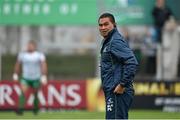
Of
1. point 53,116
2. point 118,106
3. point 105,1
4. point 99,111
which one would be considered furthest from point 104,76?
point 105,1

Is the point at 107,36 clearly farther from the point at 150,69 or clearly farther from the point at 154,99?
the point at 150,69

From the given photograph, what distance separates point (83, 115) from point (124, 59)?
33.0 feet

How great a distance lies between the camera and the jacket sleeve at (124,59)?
10.2 metres

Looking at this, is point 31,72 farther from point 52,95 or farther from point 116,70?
point 116,70

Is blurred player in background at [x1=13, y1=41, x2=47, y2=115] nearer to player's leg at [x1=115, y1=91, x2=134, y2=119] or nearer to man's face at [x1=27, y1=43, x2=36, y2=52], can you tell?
man's face at [x1=27, y1=43, x2=36, y2=52]

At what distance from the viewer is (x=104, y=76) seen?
10453 millimetres

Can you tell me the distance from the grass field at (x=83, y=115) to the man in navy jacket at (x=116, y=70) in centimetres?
879

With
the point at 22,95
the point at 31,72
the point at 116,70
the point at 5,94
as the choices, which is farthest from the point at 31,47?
the point at 116,70

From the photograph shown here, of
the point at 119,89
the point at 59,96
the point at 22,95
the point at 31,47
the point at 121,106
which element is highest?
the point at 31,47

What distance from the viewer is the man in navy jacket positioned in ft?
33.6

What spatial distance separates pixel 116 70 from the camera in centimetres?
1033

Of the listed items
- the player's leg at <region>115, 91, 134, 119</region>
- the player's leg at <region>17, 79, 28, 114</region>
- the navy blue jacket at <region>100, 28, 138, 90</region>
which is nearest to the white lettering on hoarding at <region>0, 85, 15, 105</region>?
the player's leg at <region>17, 79, 28, 114</region>

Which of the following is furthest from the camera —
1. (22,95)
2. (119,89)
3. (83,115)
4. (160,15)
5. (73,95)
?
(160,15)

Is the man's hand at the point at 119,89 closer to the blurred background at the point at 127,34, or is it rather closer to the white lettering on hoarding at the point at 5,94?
the blurred background at the point at 127,34
